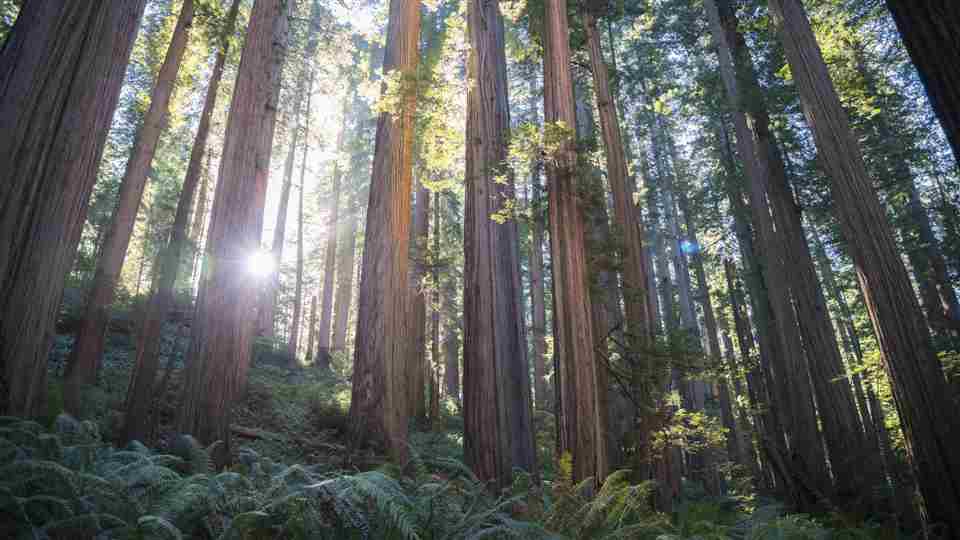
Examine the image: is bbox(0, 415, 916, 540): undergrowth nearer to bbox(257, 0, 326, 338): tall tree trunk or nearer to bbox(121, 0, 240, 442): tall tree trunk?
bbox(121, 0, 240, 442): tall tree trunk

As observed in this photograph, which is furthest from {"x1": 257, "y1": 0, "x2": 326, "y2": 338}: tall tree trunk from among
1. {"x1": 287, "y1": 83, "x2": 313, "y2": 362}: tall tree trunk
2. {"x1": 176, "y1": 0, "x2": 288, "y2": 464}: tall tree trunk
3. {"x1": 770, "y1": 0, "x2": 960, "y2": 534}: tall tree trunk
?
{"x1": 770, "y1": 0, "x2": 960, "y2": 534}: tall tree trunk

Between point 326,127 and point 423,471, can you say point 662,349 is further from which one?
point 326,127

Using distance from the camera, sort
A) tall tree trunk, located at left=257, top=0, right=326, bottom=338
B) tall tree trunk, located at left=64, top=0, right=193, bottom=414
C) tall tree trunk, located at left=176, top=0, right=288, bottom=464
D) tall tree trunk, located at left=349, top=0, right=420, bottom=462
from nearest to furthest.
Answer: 1. tall tree trunk, located at left=176, top=0, right=288, bottom=464
2. tall tree trunk, located at left=349, top=0, right=420, bottom=462
3. tall tree trunk, located at left=64, top=0, right=193, bottom=414
4. tall tree trunk, located at left=257, top=0, right=326, bottom=338

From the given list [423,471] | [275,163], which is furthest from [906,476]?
[275,163]

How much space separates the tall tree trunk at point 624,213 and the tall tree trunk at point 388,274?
3.36m

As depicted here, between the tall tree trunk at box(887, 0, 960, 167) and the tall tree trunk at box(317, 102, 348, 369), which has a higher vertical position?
the tall tree trunk at box(317, 102, 348, 369)

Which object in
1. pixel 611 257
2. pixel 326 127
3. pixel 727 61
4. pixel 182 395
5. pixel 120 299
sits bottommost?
pixel 182 395

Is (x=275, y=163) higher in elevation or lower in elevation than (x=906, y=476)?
higher

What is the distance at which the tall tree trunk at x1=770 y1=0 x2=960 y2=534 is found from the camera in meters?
5.01

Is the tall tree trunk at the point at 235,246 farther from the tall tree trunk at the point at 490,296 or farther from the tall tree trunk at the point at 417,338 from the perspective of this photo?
the tall tree trunk at the point at 417,338

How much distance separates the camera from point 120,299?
15.5 m

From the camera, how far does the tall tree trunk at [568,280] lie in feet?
18.2

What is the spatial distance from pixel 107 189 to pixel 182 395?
52.3 ft

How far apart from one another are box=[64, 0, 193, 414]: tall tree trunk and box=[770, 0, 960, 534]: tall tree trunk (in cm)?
1014
